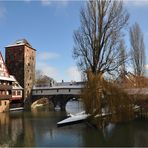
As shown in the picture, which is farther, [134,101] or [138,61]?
[138,61]

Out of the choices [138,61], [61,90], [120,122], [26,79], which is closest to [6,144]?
[120,122]

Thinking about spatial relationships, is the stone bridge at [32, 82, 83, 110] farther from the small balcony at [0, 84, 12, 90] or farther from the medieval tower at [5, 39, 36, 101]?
the small balcony at [0, 84, 12, 90]

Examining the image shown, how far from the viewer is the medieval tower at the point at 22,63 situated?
45250 mm

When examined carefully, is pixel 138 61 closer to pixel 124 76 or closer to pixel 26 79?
pixel 124 76

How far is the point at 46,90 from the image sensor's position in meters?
44.8

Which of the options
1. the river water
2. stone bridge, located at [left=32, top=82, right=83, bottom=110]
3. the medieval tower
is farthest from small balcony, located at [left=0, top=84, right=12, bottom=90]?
the river water

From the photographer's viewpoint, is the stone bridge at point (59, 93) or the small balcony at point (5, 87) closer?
the small balcony at point (5, 87)

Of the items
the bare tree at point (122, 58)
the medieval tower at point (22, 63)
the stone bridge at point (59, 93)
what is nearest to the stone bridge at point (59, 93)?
the stone bridge at point (59, 93)

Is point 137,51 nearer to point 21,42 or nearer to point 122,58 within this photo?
point 122,58

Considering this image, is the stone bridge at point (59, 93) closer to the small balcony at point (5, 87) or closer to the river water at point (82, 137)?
the small balcony at point (5, 87)

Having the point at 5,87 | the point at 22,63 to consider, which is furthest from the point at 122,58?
the point at 22,63

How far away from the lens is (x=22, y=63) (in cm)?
4544

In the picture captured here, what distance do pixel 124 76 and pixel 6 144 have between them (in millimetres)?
14317

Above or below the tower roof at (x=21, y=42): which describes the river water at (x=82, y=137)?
below
